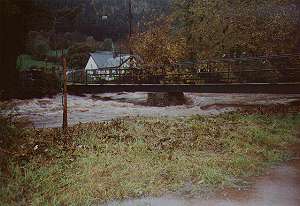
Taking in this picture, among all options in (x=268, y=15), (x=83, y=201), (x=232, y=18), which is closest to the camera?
(x=83, y=201)

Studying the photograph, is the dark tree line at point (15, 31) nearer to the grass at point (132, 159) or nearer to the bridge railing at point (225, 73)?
the bridge railing at point (225, 73)

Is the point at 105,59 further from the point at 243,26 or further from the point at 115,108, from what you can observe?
the point at 115,108

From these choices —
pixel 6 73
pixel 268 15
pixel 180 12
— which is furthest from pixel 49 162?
pixel 180 12

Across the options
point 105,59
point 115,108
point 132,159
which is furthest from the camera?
point 105,59

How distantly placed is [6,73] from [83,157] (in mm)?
22729

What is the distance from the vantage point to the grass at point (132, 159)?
27.0 feet

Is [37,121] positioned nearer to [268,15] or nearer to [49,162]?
[49,162]

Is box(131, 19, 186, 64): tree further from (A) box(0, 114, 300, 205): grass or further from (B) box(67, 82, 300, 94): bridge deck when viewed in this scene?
(A) box(0, 114, 300, 205): grass

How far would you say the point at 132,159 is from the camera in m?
10.3

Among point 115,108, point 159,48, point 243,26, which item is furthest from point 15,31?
point 243,26

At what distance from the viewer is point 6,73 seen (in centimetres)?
3088

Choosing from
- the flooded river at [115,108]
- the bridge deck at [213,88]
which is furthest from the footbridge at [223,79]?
the flooded river at [115,108]

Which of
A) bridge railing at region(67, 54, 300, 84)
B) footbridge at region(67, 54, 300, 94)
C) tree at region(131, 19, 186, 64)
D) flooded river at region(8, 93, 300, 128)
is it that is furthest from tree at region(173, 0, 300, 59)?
flooded river at region(8, 93, 300, 128)

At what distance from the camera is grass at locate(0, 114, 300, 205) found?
27.0ft
